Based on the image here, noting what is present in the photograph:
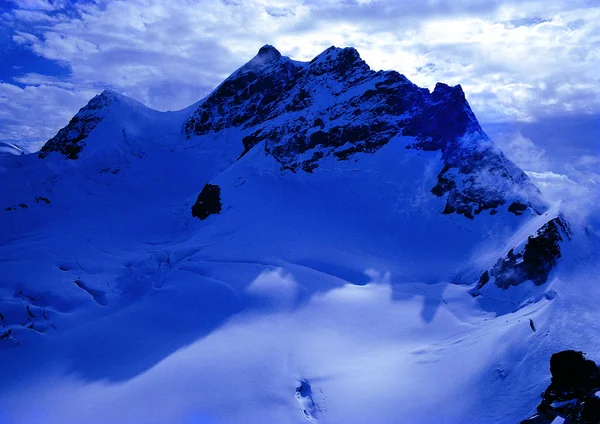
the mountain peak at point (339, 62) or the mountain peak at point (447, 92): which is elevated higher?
the mountain peak at point (339, 62)

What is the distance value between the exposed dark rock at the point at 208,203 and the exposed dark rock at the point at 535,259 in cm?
4302

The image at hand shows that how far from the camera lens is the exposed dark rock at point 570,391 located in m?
24.6

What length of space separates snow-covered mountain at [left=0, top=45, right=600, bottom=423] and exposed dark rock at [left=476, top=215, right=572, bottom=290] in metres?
0.19

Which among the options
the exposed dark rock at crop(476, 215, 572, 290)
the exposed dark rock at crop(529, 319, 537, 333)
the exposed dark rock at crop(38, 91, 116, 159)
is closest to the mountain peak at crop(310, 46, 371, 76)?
the exposed dark rock at crop(38, 91, 116, 159)

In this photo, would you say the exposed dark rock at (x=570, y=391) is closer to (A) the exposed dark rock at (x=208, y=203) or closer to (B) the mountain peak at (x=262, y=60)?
(A) the exposed dark rock at (x=208, y=203)

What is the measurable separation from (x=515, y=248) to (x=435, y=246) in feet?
45.9

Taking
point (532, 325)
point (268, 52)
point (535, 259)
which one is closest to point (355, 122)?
point (535, 259)

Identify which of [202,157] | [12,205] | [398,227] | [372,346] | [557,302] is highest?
[202,157]

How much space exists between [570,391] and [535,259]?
79.4 ft

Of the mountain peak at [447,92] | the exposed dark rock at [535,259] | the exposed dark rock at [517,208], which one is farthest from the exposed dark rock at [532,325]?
the mountain peak at [447,92]

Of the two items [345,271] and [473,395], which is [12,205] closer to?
[345,271]

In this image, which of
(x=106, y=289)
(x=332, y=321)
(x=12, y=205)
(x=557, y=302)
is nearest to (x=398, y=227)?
(x=332, y=321)

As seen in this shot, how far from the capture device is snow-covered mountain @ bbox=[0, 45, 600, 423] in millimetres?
34250

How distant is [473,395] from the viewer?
30859 millimetres
